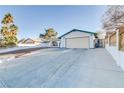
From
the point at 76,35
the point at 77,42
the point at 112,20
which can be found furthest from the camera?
the point at 112,20

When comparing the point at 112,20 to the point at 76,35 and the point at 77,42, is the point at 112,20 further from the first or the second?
the point at 77,42

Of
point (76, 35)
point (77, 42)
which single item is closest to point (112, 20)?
point (76, 35)

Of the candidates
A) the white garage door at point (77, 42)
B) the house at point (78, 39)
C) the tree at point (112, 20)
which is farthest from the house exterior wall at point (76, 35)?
the tree at point (112, 20)

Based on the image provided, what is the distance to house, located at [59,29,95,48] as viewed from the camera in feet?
46.9

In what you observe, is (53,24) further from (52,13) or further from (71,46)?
(71,46)

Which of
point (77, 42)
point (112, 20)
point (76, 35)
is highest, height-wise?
point (112, 20)

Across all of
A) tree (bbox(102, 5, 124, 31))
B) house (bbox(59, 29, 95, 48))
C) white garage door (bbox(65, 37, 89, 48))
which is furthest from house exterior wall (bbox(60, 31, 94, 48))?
tree (bbox(102, 5, 124, 31))

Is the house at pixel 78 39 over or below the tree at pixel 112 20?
below

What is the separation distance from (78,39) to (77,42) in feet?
0.89

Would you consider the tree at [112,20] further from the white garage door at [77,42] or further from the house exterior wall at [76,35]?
the white garage door at [77,42]

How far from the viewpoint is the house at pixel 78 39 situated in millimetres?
14289

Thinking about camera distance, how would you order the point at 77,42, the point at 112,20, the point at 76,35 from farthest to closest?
1. the point at 112,20
2. the point at 76,35
3. the point at 77,42

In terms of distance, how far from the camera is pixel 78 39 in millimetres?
14336
